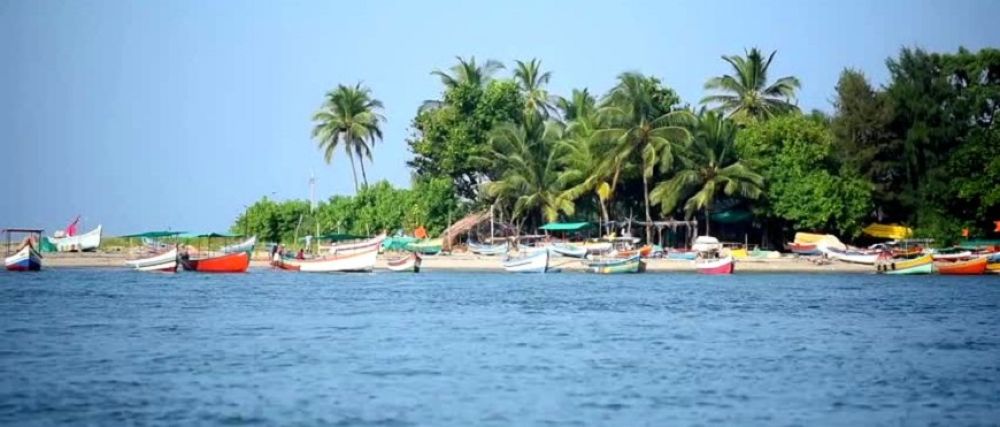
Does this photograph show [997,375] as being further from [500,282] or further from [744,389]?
[500,282]

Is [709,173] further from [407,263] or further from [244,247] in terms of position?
[244,247]

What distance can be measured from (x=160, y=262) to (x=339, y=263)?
995cm

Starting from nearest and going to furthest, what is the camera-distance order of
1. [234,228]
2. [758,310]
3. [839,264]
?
[758,310], [839,264], [234,228]

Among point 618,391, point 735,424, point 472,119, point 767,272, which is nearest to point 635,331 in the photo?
point 618,391

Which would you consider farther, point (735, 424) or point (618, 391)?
point (618, 391)

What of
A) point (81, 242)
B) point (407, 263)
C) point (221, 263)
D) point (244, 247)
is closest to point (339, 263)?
point (407, 263)

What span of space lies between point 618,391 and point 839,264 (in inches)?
1964

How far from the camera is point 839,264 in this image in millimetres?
70750

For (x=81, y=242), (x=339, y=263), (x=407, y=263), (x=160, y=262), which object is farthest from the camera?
(x=81, y=242)

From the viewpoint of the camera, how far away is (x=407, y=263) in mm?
73500

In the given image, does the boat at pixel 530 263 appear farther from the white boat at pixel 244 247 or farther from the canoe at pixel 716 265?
the white boat at pixel 244 247

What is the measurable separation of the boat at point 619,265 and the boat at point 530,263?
103 inches

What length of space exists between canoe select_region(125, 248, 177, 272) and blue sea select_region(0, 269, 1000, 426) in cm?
1884

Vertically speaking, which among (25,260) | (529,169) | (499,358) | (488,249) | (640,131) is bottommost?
(499,358)
